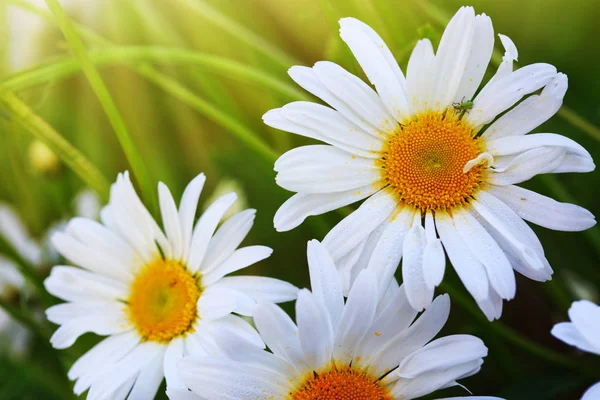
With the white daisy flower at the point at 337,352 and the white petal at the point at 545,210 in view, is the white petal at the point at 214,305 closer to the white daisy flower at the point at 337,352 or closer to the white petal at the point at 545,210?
the white daisy flower at the point at 337,352

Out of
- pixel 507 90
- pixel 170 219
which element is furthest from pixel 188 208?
pixel 507 90

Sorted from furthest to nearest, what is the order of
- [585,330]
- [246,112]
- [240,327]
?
[246,112]
[240,327]
[585,330]

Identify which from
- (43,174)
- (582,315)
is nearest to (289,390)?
(582,315)

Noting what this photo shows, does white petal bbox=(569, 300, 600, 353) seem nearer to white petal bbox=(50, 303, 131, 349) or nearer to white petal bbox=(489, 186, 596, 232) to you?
white petal bbox=(489, 186, 596, 232)

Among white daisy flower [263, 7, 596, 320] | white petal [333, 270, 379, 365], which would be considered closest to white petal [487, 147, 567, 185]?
white daisy flower [263, 7, 596, 320]

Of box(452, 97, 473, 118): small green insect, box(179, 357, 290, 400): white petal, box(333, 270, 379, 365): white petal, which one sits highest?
box(452, 97, 473, 118): small green insect

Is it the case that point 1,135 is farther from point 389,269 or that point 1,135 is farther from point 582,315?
point 582,315

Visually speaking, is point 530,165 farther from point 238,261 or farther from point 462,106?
point 238,261

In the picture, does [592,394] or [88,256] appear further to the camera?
[88,256]
